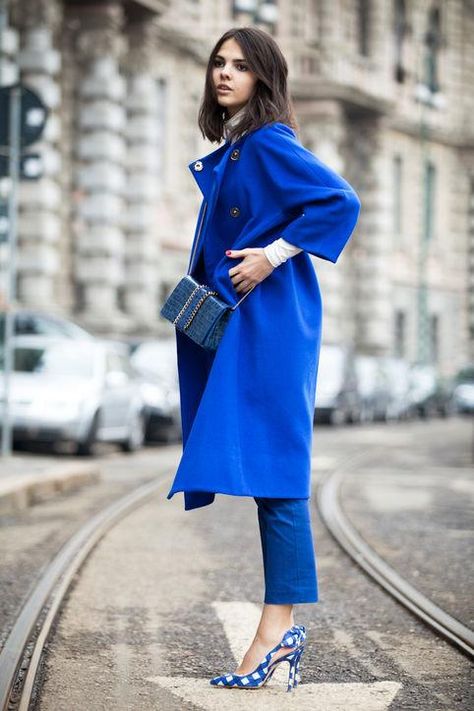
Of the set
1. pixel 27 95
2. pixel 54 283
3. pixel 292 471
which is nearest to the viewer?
pixel 292 471

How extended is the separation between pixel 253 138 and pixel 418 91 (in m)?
43.0

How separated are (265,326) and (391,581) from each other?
2.77 m

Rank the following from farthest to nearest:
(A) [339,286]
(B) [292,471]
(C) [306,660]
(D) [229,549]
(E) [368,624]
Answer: (A) [339,286], (D) [229,549], (E) [368,624], (C) [306,660], (B) [292,471]

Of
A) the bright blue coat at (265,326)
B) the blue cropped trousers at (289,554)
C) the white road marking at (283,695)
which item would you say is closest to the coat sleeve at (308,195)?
the bright blue coat at (265,326)

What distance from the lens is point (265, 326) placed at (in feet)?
15.4

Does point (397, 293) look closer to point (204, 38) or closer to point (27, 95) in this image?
point (204, 38)

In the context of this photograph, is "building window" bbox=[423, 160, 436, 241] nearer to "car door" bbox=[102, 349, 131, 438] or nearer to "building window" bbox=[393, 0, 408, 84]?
"building window" bbox=[393, 0, 408, 84]

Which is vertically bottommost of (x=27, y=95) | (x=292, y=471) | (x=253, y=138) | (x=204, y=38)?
(x=292, y=471)

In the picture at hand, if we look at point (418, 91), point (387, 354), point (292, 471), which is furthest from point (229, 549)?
point (418, 91)

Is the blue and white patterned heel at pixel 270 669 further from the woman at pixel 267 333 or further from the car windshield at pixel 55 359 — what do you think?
the car windshield at pixel 55 359

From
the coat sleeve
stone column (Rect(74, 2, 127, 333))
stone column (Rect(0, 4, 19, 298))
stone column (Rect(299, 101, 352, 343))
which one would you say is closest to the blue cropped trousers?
the coat sleeve

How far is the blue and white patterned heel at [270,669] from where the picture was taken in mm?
4691

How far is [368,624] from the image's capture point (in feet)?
19.9

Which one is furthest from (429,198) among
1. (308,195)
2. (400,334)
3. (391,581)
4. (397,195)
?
(308,195)
